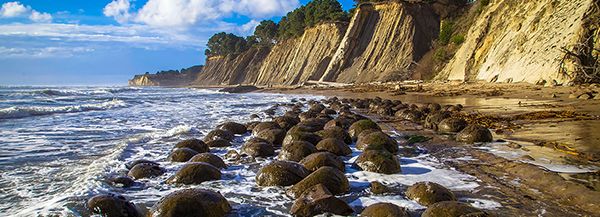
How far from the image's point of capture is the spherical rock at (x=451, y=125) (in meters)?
8.40

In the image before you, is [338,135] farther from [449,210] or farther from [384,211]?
[449,210]

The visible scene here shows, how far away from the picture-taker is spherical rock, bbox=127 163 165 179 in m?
5.61

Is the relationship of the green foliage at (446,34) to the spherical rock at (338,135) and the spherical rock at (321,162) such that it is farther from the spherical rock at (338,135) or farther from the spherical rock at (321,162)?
the spherical rock at (321,162)

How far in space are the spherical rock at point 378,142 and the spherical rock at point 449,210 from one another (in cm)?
315

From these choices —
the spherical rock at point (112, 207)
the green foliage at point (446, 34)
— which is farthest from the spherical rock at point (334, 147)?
the green foliage at point (446, 34)

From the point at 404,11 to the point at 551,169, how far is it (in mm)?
35958

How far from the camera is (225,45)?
87.6m

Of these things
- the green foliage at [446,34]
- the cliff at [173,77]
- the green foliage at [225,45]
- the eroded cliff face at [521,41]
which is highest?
the green foliage at [225,45]

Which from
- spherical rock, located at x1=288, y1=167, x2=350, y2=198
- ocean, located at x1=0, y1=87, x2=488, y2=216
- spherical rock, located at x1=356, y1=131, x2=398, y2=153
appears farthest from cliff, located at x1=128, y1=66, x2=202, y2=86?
spherical rock, located at x1=288, y1=167, x2=350, y2=198

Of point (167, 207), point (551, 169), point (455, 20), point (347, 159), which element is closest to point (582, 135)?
point (551, 169)

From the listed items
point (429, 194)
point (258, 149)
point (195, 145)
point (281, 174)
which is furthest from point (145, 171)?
point (429, 194)

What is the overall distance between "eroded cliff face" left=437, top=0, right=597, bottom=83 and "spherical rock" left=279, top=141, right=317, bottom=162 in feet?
42.0

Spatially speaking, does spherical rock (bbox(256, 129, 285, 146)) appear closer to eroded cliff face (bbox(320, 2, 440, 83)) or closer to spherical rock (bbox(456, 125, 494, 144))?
spherical rock (bbox(456, 125, 494, 144))

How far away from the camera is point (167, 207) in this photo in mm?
3879
